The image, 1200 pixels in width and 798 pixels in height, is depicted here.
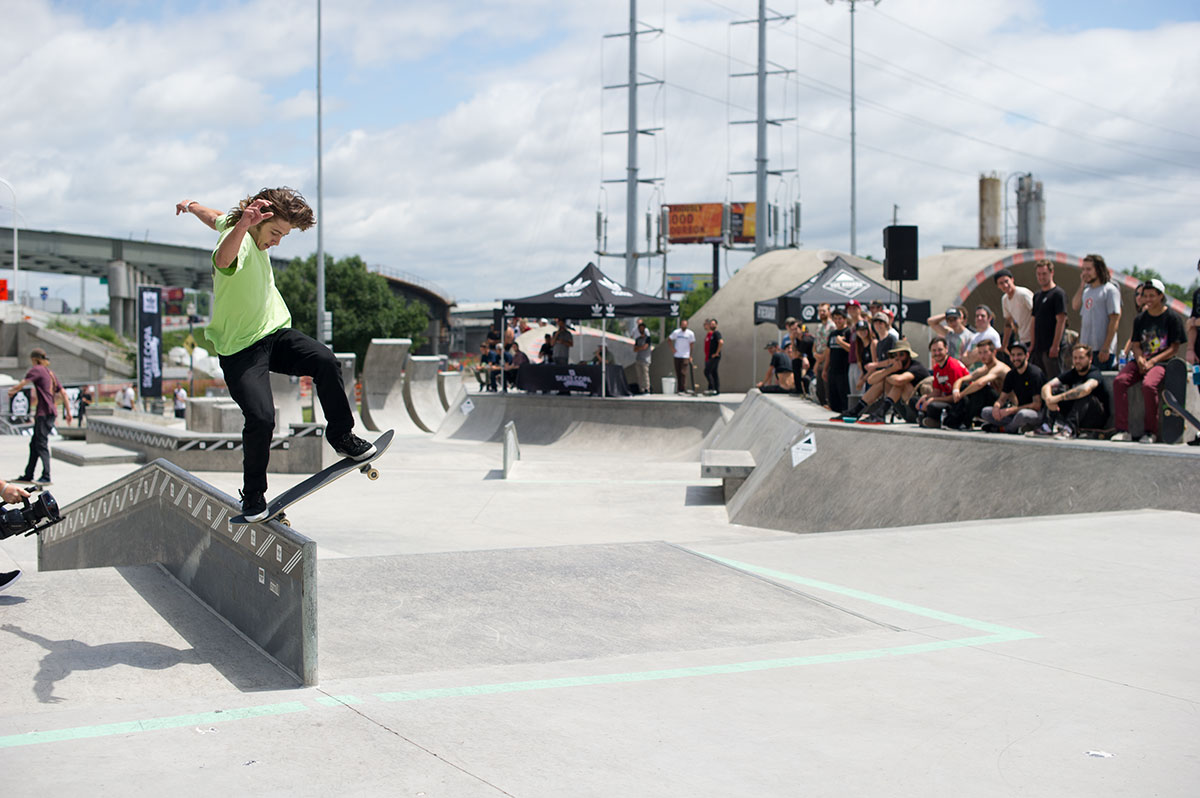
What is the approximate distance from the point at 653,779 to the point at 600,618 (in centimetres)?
211

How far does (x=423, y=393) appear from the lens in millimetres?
30891

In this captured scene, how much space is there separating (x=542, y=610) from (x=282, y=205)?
236 centimetres

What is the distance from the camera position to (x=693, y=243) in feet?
273

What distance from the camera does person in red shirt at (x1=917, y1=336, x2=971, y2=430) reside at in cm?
1088

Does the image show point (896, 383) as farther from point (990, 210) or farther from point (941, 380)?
point (990, 210)

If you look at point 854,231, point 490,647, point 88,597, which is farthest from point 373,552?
point 854,231

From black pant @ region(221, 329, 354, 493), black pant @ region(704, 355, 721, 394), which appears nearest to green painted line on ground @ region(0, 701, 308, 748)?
black pant @ region(221, 329, 354, 493)

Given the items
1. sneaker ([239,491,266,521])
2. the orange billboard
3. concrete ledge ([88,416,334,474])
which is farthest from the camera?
the orange billboard

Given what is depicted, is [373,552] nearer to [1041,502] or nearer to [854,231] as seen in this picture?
[1041,502]

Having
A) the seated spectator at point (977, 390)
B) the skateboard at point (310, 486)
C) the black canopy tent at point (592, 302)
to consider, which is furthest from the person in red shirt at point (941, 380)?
the black canopy tent at point (592, 302)

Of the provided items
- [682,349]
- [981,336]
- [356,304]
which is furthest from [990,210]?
[356,304]

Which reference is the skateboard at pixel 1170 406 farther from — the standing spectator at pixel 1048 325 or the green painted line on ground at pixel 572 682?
the green painted line on ground at pixel 572 682

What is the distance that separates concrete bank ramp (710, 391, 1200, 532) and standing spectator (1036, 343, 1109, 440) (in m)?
0.48

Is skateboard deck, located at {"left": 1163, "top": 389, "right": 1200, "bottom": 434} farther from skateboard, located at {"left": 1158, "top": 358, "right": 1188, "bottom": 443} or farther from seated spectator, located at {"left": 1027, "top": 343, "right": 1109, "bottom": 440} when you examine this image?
seated spectator, located at {"left": 1027, "top": 343, "right": 1109, "bottom": 440}
